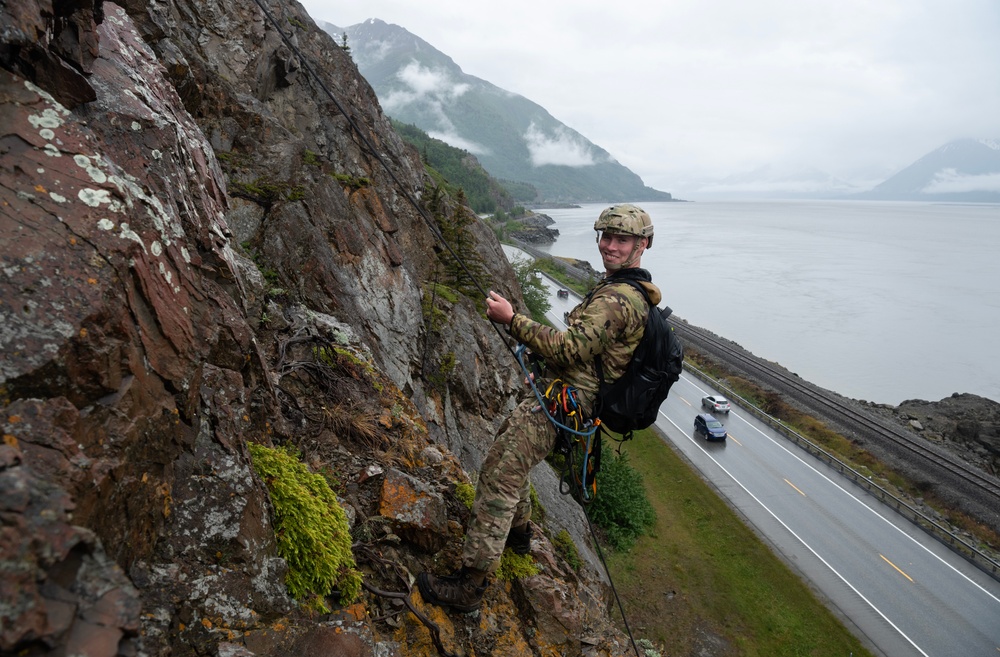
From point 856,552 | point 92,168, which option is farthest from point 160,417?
point 856,552

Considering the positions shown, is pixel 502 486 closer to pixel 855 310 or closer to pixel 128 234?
pixel 128 234

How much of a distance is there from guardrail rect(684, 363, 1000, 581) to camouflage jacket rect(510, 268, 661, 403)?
33939 mm

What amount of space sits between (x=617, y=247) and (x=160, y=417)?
4.04 meters

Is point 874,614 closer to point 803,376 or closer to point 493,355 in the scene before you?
point 493,355

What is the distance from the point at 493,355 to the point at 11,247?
49.4 ft

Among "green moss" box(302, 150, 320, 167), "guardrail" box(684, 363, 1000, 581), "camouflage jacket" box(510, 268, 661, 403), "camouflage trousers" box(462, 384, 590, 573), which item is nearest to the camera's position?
"camouflage jacket" box(510, 268, 661, 403)

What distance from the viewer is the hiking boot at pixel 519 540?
251 inches

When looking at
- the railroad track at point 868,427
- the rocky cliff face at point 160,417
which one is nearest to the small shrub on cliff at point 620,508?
the railroad track at point 868,427

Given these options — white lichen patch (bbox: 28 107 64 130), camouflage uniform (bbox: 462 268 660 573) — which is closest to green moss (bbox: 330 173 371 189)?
camouflage uniform (bbox: 462 268 660 573)

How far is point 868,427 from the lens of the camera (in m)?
43.4

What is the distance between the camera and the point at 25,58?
3.03 m

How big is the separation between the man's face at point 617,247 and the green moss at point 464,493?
3446 mm

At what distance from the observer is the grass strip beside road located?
20.2 m

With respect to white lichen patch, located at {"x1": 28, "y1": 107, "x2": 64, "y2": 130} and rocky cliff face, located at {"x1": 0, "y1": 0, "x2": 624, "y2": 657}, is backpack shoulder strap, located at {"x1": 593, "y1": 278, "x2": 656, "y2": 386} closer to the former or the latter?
rocky cliff face, located at {"x1": 0, "y1": 0, "x2": 624, "y2": 657}
